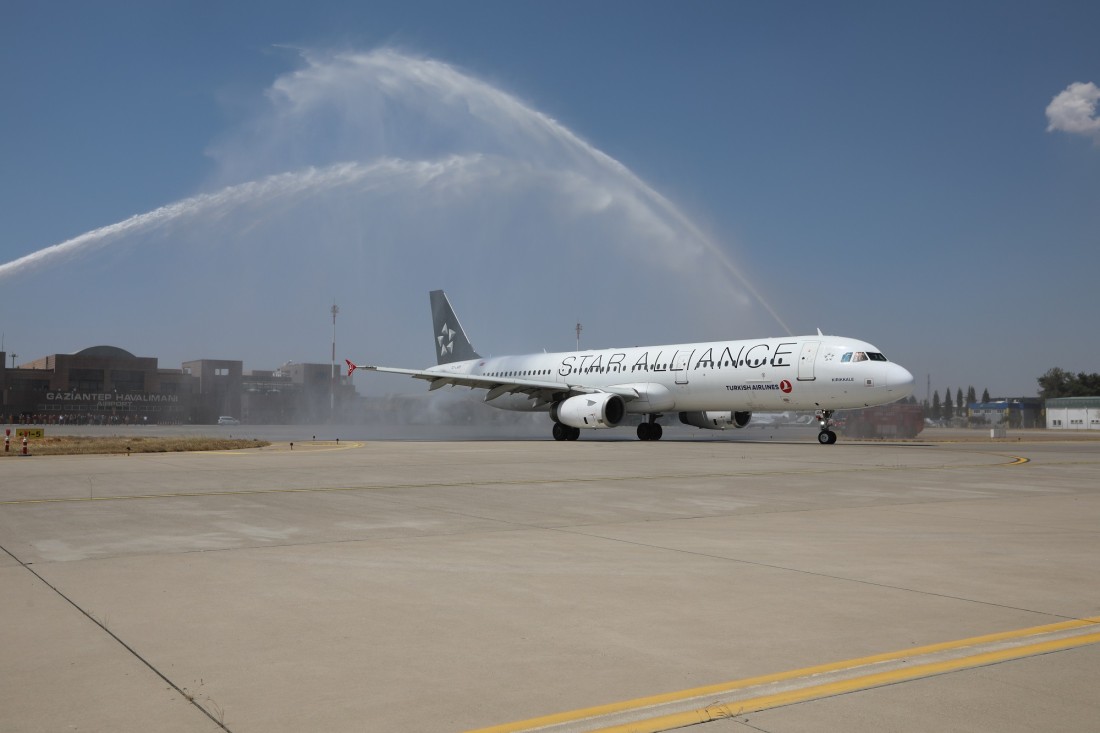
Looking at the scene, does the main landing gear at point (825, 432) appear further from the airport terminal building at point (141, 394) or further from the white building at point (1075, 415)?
the white building at point (1075, 415)

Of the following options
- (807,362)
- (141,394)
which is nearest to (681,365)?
(807,362)

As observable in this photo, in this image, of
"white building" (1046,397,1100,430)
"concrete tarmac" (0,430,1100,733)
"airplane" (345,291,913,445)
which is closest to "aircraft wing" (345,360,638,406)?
"airplane" (345,291,913,445)

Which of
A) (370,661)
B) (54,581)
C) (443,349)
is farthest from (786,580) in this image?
(443,349)

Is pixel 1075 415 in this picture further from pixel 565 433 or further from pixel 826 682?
pixel 826 682

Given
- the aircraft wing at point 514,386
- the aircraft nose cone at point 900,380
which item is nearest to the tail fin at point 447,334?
the aircraft wing at point 514,386

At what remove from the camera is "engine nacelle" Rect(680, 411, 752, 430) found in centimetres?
4203

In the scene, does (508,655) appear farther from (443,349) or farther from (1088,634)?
(443,349)

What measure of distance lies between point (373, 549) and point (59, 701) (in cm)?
517

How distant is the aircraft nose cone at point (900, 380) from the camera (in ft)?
108

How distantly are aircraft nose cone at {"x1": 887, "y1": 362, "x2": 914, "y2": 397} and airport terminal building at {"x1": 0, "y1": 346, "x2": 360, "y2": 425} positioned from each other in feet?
206

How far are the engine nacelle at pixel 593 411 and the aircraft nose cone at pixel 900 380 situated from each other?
11.7 meters

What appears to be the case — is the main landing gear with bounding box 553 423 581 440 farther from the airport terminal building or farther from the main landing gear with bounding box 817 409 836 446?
the airport terminal building

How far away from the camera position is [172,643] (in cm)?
584

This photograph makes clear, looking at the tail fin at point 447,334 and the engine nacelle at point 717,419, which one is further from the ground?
the tail fin at point 447,334
